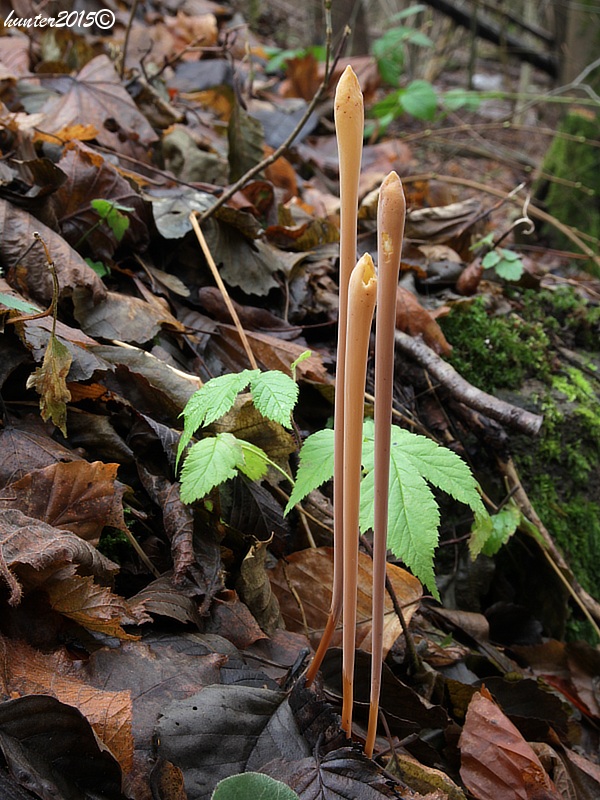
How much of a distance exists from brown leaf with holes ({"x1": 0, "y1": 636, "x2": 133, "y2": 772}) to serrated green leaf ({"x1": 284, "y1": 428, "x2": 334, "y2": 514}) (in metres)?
0.37

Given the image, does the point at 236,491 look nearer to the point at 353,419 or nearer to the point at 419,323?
the point at 353,419

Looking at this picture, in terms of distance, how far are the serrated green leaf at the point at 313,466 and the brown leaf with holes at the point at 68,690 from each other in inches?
14.6

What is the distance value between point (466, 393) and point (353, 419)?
116 cm

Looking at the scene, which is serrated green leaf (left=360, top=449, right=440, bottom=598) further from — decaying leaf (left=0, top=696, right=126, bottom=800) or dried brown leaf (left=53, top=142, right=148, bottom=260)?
dried brown leaf (left=53, top=142, right=148, bottom=260)

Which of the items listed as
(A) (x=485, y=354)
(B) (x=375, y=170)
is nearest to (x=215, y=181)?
(A) (x=485, y=354)

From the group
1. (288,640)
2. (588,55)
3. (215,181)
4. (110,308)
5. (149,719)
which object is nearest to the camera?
(149,719)

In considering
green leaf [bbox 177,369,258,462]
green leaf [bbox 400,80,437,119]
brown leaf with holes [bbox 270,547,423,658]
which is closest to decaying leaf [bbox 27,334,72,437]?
green leaf [bbox 177,369,258,462]

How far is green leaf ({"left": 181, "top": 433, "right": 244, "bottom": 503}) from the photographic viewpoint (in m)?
1.08

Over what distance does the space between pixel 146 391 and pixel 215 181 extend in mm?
1283

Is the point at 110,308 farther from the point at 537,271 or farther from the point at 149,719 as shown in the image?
the point at 537,271

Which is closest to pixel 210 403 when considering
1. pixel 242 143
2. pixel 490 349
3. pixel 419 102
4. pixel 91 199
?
pixel 91 199

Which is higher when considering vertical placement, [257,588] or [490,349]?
[490,349]

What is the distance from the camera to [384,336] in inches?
28.7

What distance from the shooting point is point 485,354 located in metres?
2.16
